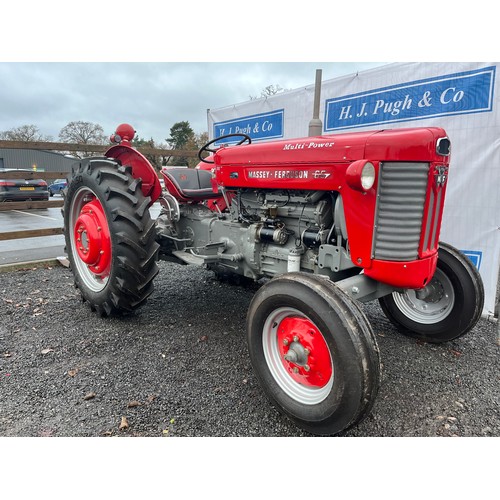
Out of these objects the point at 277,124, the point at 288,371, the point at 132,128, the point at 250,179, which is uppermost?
the point at 277,124

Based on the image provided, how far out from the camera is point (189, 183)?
12.5ft

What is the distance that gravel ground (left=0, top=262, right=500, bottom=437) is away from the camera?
209 centimetres

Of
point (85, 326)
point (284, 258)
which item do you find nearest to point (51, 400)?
point (85, 326)

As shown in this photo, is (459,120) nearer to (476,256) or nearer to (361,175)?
(476,256)

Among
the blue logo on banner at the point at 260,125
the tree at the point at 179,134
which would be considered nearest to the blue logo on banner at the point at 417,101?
the blue logo on banner at the point at 260,125

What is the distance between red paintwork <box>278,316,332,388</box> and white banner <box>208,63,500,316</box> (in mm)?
2686

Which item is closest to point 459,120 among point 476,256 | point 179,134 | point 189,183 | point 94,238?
point 476,256

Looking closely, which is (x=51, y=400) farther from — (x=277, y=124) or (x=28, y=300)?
(x=277, y=124)

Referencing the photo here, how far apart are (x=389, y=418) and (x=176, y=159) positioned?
6543 millimetres

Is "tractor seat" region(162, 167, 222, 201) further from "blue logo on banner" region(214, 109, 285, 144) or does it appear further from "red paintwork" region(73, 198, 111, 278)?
"blue logo on banner" region(214, 109, 285, 144)

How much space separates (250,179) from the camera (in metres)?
2.95

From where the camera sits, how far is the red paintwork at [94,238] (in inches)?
130

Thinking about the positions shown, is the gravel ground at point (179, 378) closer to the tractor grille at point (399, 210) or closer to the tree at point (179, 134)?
the tractor grille at point (399, 210)

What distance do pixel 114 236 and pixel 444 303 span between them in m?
2.72
